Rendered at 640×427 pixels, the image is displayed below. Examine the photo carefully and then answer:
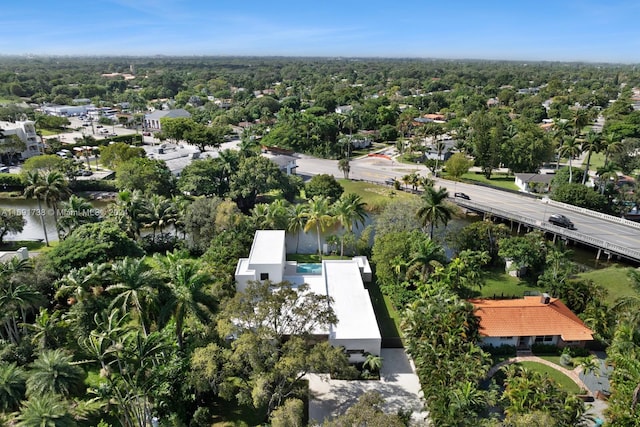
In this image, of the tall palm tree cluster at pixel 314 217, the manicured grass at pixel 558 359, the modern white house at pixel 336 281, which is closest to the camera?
the modern white house at pixel 336 281

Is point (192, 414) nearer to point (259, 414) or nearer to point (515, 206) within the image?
point (259, 414)

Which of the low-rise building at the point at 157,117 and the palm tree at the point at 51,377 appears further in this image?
the low-rise building at the point at 157,117

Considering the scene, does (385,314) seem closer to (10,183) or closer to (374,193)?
(374,193)

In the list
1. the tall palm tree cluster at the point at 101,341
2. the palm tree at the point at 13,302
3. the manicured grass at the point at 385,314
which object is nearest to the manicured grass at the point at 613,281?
the manicured grass at the point at 385,314

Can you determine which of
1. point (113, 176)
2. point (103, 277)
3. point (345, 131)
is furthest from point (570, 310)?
point (345, 131)

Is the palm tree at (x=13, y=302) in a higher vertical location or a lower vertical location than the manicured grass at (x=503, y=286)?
higher

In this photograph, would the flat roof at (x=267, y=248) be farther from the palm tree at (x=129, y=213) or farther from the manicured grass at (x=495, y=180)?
the manicured grass at (x=495, y=180)

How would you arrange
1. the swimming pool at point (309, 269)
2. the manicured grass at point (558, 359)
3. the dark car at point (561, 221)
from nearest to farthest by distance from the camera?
the manicured grass at point (558, 359) → the swimming pool at point (309, 269) → the dark car at point (561, 221)

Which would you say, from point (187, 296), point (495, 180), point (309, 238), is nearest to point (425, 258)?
point (309, 238)
